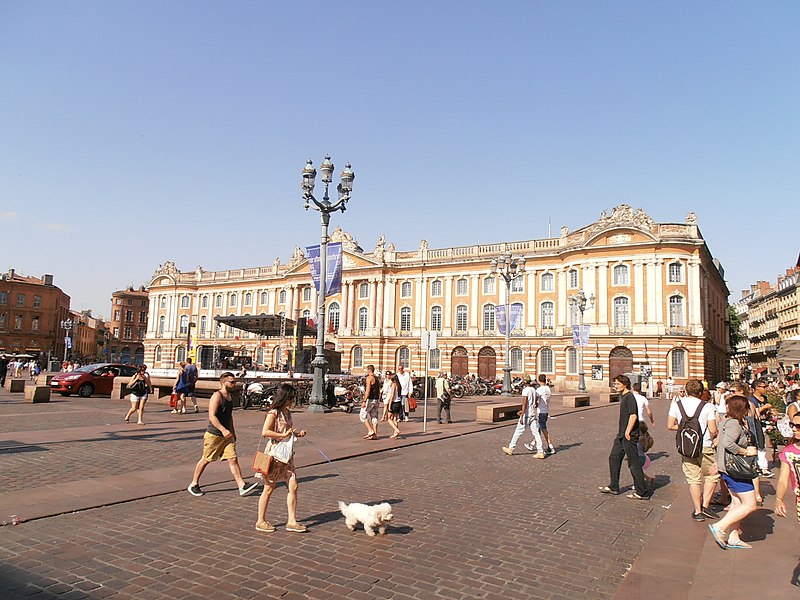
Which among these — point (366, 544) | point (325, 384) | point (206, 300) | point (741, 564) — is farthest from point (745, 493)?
point (206, 300)

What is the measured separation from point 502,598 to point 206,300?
79536 mm

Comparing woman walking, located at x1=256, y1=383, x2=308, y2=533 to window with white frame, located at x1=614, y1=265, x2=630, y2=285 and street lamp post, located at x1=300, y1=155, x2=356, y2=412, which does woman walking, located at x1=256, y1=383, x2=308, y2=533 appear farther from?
window with white frame, located at x1=614, y1=265, x2=630, y2=285

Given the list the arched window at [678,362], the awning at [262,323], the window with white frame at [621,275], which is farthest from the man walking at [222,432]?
the window with white frame at [621,275]

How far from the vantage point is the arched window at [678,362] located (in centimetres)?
4759

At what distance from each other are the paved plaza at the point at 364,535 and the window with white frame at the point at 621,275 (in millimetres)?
41533

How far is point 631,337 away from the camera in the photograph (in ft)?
161

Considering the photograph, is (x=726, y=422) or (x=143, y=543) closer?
(x=143, y=543)

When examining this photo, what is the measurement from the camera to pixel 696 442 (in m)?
7.38

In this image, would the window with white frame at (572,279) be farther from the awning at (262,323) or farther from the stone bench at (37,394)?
the stone bench at (37,394)

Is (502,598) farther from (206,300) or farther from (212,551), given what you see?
(206,300)

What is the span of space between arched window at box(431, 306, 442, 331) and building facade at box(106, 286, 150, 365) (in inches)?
2688

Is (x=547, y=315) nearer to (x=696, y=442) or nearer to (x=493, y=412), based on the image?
(x=493, y=412)

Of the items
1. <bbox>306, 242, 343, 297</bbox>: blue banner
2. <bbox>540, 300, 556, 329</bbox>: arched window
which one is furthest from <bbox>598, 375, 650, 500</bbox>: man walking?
<bbox>540, 300, 556, 329</bbox>: arched window

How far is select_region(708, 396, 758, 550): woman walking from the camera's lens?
596cm
